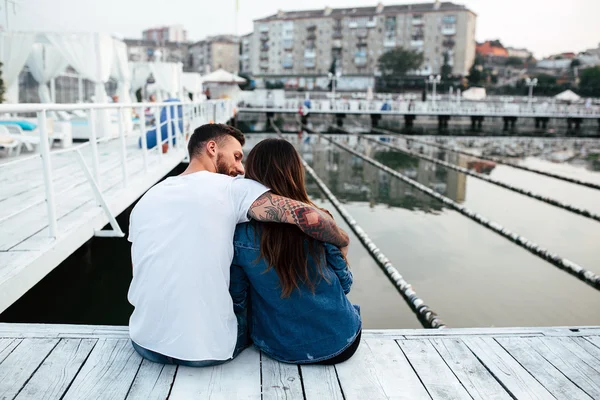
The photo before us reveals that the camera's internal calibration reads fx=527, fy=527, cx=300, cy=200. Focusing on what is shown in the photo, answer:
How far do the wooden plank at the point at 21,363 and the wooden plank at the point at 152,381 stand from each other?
1.51ft

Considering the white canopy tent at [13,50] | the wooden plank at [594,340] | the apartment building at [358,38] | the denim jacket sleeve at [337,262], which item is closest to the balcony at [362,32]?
the apartment building at [358,38]

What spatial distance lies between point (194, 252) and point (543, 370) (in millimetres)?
1634

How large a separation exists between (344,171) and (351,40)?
66750 mm

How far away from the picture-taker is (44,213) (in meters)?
4.60

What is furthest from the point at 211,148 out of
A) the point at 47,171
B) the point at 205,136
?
the point at 47,171

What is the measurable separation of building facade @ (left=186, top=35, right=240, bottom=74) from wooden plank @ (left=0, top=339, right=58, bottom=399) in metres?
97.6

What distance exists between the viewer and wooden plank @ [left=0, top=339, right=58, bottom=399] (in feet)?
7.03

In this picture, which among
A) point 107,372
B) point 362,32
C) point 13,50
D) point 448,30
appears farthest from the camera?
point 362,32

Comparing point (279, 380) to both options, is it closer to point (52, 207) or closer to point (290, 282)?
point (290, 282)

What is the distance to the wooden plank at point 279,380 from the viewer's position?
212cm

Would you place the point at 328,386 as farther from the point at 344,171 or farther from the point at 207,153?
the point at 344,171

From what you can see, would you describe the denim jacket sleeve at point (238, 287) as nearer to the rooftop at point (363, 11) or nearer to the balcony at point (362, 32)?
the rooftop at point (363, 11)

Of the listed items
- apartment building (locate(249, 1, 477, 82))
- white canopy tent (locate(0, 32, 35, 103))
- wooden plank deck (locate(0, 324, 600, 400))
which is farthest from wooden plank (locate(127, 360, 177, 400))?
apartment building (locate(249, 1, 477, 82))

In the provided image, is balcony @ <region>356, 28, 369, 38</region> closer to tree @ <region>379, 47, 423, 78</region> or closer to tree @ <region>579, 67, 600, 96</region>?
tree @ <region>379, 47, 423, 78</region>
